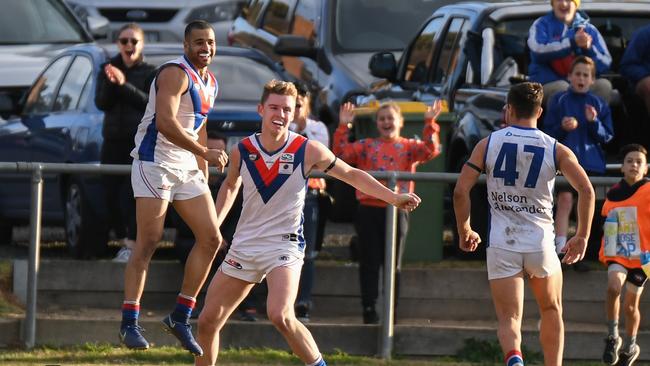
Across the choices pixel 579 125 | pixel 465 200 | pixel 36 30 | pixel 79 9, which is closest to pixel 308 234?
pixel 579 125

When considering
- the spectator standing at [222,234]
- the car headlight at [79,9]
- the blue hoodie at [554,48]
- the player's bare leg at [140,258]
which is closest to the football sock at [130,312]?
the player's bare leg at [140,258]

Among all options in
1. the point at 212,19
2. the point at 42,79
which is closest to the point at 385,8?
the point at 42,79

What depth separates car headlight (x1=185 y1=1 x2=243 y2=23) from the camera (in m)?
23.6

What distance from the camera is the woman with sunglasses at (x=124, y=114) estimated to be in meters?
13.7

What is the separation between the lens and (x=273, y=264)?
10.4m

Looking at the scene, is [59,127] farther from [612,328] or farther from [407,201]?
[407,201]

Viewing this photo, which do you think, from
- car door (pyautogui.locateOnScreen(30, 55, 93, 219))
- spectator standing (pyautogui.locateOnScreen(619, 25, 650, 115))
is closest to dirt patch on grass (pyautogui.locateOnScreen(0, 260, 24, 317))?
car door (pyautogui.locateOnScreen(30, 55, 93, 219))

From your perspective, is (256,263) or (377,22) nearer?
(256,263)

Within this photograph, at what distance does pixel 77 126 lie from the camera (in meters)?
14.8

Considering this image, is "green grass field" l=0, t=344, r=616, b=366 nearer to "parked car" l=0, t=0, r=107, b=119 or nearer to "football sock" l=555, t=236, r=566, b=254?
"football sock" l=555, t=236, r=566, b=254

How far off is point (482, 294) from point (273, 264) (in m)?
3.67

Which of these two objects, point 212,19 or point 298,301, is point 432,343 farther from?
point 212,19

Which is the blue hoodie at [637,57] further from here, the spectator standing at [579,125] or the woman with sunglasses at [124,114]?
the woman with sunglasses at [124,114]

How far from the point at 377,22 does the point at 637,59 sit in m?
3.78
